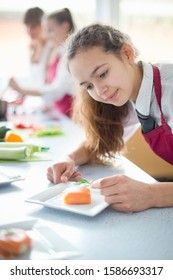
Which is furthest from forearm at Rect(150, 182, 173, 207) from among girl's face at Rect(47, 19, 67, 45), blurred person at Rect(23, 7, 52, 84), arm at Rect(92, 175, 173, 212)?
blurred person at Rect(23, 7, 52, 84)

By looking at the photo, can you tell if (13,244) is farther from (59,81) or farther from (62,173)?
(59,81)

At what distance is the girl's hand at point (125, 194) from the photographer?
0.76 m

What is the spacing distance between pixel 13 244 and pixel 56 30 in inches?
67.2

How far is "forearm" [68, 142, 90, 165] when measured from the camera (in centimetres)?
113

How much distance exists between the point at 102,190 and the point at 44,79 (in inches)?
74.9

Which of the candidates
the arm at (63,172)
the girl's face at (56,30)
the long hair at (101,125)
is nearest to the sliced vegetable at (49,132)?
the long hair at (101,125)

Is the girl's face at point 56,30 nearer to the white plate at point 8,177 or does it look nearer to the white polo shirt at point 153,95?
the white polo shirt at point 153,95

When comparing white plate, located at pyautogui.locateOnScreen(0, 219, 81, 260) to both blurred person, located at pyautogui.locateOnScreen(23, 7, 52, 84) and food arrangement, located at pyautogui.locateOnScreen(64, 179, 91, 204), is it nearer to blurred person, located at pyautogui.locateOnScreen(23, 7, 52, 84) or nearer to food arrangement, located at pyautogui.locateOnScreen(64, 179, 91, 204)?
food arrangement, located at pyautogui.locateOnScreen(64, 179, 91, 204)

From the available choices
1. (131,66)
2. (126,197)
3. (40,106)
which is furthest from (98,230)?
(40,106)

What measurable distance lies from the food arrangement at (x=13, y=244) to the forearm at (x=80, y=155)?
0.53m

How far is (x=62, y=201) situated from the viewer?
0.81 m

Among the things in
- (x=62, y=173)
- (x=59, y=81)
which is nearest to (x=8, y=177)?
(x=62, y=173)

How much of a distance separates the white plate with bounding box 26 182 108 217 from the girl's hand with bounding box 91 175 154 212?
2 centimetres
